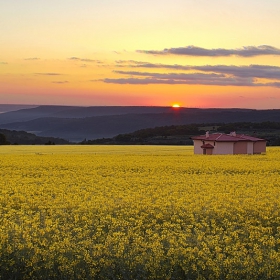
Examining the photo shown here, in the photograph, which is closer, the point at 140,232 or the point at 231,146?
the point at 140,232

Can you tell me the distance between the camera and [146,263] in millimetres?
8414

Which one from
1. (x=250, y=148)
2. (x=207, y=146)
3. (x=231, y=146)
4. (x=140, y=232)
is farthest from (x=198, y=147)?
(x=140, y=232)

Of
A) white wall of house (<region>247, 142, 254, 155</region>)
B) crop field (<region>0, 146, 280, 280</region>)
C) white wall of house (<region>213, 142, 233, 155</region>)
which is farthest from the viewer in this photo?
white wall of house (<region>247, 142, 254, 155</region>)

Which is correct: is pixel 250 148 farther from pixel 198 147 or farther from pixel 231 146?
pixel 198 147

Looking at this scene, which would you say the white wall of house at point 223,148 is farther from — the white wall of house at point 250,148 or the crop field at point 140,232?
the crop field at point 140,232

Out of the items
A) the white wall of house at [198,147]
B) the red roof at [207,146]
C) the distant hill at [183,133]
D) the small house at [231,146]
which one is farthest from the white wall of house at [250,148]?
the distant hill at [183,133]

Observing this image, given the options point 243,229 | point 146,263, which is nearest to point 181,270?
point 146,263

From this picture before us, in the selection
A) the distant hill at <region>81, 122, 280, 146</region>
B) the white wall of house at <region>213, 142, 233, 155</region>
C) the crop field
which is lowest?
the crop field

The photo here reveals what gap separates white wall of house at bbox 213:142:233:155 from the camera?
164 feet

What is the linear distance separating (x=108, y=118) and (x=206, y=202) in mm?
176016

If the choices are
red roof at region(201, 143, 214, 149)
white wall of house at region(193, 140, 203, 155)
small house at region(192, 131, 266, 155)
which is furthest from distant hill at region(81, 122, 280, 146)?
red roof at region(201, 143, 214, 149)

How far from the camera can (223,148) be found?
50188 mm

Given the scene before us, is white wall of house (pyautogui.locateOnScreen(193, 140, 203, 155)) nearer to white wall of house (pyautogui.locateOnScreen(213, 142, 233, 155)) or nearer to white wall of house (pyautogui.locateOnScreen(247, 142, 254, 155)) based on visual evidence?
white wall of house (pyautogui.locateOnScreen(213, 142, 233, 155))

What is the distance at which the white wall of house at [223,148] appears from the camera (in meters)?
49.9
